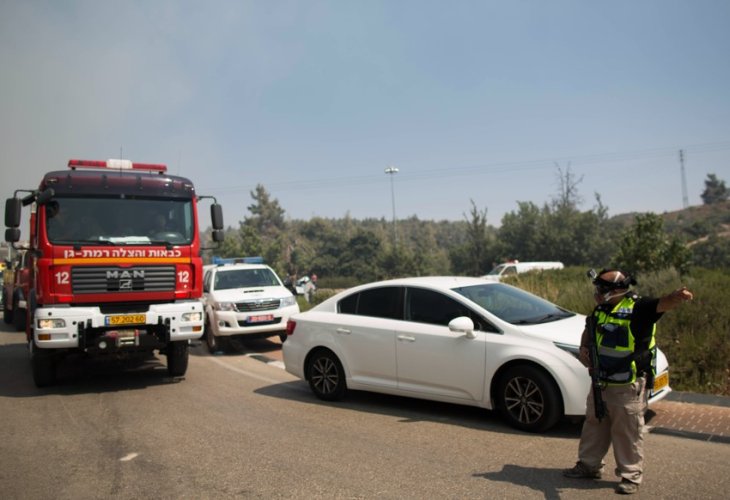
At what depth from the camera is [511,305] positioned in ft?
23.2

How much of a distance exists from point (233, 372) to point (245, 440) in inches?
177

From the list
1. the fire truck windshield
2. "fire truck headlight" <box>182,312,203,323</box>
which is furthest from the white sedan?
the fire truck windshield

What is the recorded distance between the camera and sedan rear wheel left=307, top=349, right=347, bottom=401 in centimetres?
784

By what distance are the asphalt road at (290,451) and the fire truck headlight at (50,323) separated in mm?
1020

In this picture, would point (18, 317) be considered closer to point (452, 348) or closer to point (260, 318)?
point (260, 318)

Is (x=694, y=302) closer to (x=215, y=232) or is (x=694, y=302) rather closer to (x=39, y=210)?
(x=215, y=232)

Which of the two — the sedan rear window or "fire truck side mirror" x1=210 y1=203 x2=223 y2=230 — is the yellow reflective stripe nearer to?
"fire truck side mirror" x1=210 y1=203 x2=223 y2=230

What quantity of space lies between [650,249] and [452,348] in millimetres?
15564

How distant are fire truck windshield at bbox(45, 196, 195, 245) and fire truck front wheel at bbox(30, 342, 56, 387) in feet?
5.54

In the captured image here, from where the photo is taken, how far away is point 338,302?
8188 mm

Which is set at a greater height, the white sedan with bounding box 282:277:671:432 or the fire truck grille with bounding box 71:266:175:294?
the fire truck grille with bounding box 71:266:175:294

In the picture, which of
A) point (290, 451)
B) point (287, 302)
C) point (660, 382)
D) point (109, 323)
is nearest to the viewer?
point (290, 451)

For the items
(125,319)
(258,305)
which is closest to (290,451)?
(125,319)

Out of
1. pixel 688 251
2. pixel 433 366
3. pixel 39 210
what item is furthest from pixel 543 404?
pixel 688 251
